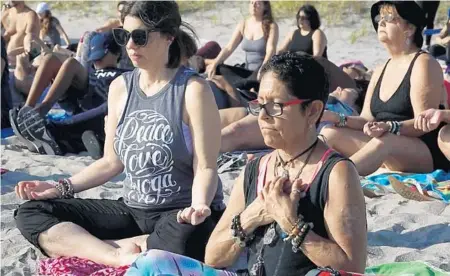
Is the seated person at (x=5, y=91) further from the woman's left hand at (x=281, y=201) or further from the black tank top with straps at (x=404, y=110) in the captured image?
the woman's left hand at (x=281, y=201)

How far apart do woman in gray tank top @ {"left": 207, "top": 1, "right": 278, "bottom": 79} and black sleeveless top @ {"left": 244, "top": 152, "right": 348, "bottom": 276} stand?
656 cm

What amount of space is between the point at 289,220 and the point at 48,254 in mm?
1699

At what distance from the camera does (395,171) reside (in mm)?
5523

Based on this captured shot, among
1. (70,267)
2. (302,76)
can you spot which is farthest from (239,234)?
(70,267)

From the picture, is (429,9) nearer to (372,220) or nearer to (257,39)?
(257,39)

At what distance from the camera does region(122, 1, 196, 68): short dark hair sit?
148 inches

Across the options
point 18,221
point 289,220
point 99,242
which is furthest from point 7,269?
point 289,220

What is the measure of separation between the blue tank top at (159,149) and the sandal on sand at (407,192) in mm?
1560

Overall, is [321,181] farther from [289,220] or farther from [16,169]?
[16,169]

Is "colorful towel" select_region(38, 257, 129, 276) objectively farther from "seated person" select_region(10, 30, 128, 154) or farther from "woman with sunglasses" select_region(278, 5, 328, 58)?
"woman with sunglasses" select_region(278, 5, 328, 58)

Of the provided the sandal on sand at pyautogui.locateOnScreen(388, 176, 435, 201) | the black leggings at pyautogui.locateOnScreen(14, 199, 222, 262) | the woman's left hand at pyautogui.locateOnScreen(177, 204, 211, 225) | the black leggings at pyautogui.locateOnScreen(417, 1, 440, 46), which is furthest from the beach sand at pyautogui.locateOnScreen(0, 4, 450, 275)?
the black leggings at pyautogui.locateOnScreen(417, 1, 440, 46)

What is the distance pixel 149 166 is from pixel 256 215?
112 cm

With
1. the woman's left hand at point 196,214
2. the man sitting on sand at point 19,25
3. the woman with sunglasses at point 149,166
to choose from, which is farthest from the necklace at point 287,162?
the man sitting on sand at point 19,25

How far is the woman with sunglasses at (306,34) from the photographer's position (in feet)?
30.7
